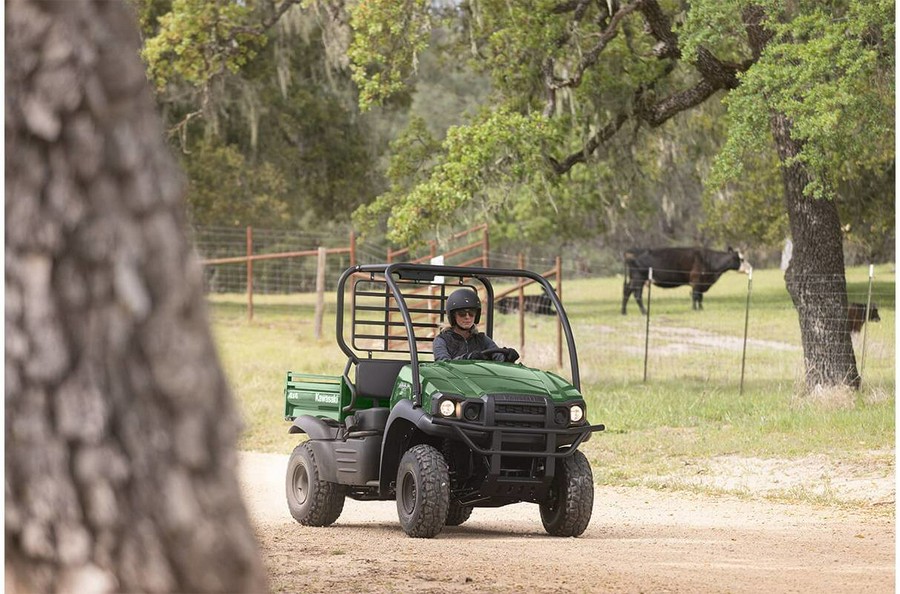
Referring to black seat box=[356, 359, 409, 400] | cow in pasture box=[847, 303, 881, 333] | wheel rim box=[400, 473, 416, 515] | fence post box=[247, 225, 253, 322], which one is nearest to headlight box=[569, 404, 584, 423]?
wheel rim box=[400, 473, 416, 515]

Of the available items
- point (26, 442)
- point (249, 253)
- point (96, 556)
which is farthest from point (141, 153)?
point (249, 253)

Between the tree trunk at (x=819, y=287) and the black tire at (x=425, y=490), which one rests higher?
the tree trunk at (x=819, y=287)

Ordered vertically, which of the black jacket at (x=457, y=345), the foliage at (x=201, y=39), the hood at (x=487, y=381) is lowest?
the hood at (x=487, y=381)

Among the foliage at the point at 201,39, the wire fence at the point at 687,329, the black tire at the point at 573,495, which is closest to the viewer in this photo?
the black tire at the point at 573,495

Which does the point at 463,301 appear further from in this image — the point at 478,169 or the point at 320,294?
the point at 320,294

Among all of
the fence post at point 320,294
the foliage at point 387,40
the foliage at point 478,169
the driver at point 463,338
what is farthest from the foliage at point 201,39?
the driver at point 463,338

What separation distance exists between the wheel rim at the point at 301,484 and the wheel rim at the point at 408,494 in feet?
3.33

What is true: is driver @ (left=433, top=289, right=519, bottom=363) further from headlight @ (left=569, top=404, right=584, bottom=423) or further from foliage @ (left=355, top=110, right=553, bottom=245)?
foliage @ (left=355, top=110, right=553, bottom=245)

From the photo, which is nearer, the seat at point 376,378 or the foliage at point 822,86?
the seat at point 376,378

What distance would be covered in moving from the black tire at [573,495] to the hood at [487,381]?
1.38 ft

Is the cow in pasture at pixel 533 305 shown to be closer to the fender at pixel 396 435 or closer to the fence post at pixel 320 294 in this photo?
the fence post at pixel 320 294

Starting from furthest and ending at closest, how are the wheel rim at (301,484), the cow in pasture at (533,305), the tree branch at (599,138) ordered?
the cow in pasture at (533,305) < the tree branch at (599,138) < the wheel rim at (301,484)

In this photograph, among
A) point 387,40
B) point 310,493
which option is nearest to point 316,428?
point 310,493

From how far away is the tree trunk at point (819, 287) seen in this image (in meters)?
16.5
